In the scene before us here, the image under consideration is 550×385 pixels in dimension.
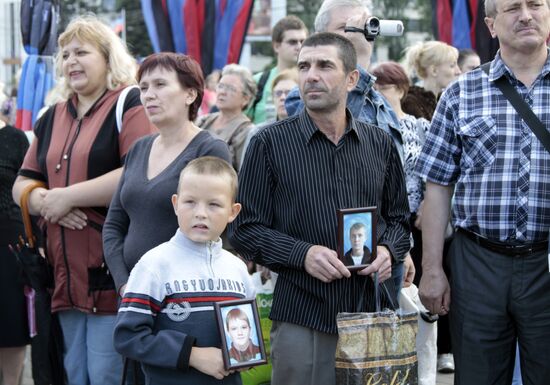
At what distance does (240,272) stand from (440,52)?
4.81 meters

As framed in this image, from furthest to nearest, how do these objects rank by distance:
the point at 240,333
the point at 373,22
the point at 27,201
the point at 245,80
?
the point at 245,80
the point at 27,201
the point at 373,22
the point at 240,333

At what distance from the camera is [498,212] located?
4.12m

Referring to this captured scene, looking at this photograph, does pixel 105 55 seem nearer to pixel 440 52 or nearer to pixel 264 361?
pixel 264 361

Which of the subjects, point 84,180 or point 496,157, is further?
point 84,180

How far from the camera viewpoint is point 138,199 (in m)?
4.34

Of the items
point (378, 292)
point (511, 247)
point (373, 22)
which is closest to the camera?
point (378, 292)

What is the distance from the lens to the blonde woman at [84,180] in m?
4.82

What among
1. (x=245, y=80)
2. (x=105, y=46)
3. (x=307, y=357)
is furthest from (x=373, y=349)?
(x=245, y=80)

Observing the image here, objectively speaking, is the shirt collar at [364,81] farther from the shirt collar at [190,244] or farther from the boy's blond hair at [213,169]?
the shirt collar at [190,244]

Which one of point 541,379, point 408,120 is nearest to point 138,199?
point 541,379

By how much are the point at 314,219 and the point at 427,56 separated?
453 cm

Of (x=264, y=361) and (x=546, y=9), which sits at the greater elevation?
(x=546, y=9)

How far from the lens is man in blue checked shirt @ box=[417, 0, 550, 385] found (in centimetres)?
408

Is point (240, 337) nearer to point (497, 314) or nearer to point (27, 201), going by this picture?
point (497, 314)
